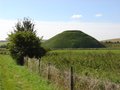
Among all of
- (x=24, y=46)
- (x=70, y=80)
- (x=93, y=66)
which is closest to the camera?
(x=70, y=80)

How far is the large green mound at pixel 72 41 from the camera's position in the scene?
144m

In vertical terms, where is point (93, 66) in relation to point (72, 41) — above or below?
below

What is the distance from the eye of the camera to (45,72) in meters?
23.7

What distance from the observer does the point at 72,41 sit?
150250mm

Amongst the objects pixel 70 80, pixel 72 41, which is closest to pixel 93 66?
pixel 70 80

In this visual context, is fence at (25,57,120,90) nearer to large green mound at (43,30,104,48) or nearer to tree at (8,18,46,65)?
tree at (8,18,46,65)

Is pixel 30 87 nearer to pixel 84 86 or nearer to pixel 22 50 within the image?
pixel 84 86

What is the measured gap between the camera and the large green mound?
474 ft

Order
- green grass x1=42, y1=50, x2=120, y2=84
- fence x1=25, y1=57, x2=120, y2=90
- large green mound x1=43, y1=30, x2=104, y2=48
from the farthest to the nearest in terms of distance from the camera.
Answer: large green mound x1=43, y1=30, x2=104, y2=48 → green grass x1=42, y1=50, x2=120, y2=84 → fence x1=25, y1=57, x2=120, y2=90

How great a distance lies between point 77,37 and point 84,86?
468 feet

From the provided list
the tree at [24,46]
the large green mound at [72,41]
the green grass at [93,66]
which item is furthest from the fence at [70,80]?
the large green mound at [72,41]

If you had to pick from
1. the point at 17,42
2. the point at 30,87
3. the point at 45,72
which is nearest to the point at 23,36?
the point at 17,42

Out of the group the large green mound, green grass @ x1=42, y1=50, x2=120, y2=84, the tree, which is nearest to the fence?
green grass @ x1=42, y1=50, x2=120, y2=84

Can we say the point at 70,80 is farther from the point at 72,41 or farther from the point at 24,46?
the point at 72,41
